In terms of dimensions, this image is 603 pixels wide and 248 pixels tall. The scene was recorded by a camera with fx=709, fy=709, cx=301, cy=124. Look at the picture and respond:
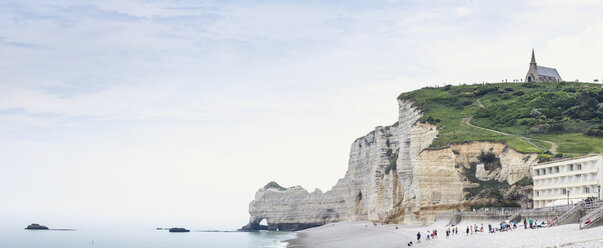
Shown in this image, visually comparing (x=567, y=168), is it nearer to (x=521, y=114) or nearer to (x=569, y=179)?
(x=569, y=179)

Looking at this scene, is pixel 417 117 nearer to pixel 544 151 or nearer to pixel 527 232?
pixel 544 151

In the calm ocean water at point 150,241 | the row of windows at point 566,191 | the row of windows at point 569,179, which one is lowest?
the calm ocean water at point 150,241

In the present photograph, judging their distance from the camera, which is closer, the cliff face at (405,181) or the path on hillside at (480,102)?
the cliff face at (405,181)

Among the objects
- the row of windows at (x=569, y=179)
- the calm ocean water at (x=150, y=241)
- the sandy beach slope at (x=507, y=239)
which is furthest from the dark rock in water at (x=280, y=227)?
the row of windows at (x=569, y=179)

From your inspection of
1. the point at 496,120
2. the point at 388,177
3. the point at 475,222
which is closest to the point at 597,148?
the point at 475,222

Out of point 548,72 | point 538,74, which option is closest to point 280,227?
point 538,74

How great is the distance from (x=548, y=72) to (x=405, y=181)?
71078 mm

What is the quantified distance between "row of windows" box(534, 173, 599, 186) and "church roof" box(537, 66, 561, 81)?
83216mm

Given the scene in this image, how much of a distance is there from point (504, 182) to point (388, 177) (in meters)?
33.4

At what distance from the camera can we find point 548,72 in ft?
491

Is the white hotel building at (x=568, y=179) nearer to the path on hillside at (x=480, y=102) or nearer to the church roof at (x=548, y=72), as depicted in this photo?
the path on hillside at (x=480, y=102)

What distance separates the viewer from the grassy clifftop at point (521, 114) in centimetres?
8342

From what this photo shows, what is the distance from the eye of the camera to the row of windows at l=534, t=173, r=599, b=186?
61.4m

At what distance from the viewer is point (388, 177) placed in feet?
359
